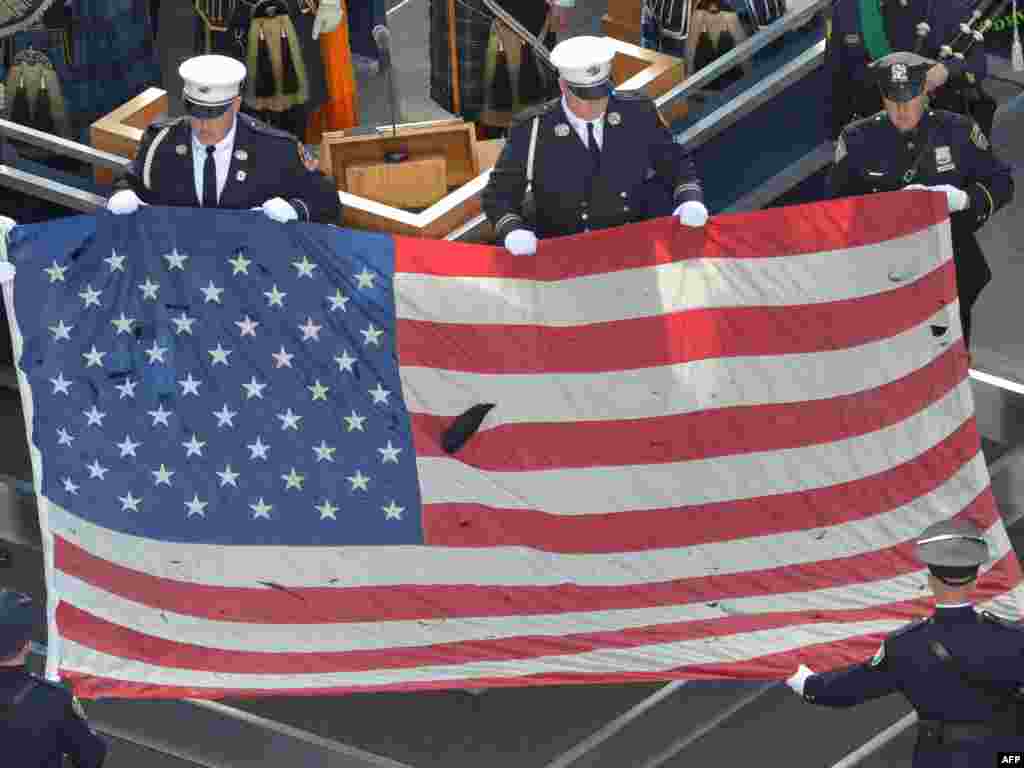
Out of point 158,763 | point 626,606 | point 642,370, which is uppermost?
point 642,370

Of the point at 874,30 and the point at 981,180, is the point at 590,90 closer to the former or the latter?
the point at 981,180

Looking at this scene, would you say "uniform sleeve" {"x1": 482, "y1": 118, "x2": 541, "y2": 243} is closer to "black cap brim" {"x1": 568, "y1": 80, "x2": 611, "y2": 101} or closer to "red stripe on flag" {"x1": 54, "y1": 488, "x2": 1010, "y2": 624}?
"black cap brim" {"x1": 568, "y1": 80, "x2": 611, "y2": 101}

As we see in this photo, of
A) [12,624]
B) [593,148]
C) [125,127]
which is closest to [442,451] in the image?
[593,148]

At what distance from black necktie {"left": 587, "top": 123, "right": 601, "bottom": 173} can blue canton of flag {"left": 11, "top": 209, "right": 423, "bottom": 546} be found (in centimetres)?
100

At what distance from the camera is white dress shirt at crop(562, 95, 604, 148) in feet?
41.5

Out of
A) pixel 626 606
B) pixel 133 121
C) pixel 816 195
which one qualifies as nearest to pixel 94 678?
pixel 626 606

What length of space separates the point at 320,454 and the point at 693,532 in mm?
1510

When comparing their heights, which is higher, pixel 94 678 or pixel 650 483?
pixel 650 483

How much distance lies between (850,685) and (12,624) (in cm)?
292

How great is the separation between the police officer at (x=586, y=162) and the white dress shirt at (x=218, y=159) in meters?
1.06

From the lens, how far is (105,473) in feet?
40.2

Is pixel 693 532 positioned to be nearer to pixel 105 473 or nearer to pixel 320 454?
pixel 320 454

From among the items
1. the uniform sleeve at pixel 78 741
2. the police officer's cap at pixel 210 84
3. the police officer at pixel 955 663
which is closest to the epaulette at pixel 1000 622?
the police officer at pixel 955 663

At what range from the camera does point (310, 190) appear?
12703 mm
